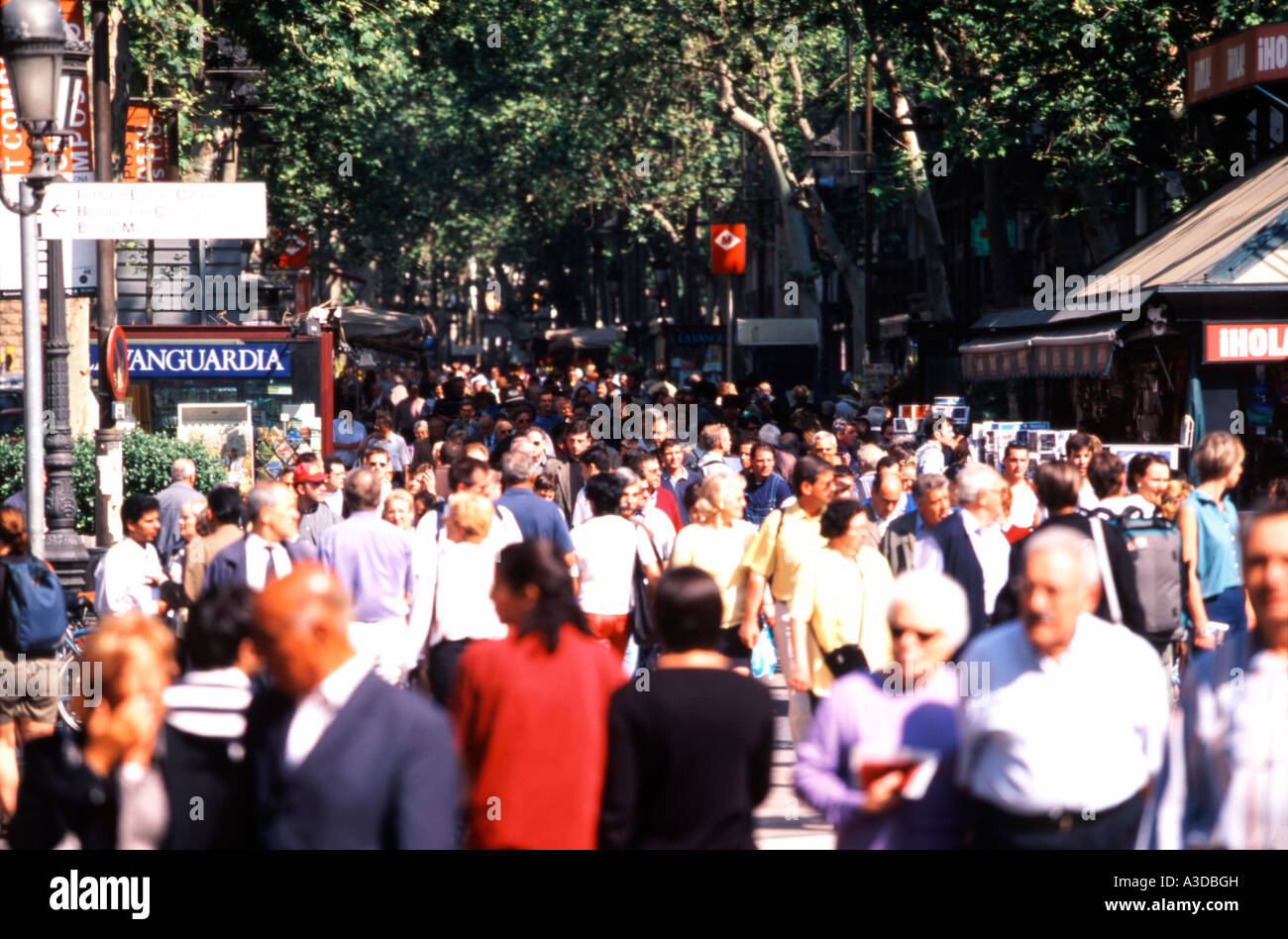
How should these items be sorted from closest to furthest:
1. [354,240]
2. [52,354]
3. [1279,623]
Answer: [1279,623] < [52,354] < [354,240]

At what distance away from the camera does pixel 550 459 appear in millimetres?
13406

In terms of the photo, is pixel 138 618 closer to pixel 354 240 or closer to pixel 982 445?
pixel 982 445

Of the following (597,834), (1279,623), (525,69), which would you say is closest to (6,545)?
(597,834)

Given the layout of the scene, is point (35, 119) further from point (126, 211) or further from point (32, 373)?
point (32, 373)

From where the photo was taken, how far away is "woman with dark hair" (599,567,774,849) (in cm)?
465

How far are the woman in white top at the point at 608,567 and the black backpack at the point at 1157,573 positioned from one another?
2372 millimetres

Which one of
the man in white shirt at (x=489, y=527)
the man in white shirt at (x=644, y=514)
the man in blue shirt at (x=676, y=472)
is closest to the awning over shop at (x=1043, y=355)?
the man in blue shirt at (x=676, y=472)

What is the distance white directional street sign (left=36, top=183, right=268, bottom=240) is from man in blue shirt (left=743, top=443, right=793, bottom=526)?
13.1 ft

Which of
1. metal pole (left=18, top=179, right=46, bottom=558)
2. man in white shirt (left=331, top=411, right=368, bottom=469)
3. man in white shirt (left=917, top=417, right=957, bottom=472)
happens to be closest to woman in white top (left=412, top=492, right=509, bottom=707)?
metal pole (left=18, top=179, right=46, bottom=558)

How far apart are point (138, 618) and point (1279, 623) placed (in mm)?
2793

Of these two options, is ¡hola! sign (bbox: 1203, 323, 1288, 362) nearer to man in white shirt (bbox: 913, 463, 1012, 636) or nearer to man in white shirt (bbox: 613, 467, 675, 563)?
man in white shirt (bbox: 613, 467, 675, 563)

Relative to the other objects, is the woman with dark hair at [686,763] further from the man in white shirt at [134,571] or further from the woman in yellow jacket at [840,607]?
the man in white shirt at [134,571]

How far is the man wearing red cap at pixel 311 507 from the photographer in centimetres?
1099

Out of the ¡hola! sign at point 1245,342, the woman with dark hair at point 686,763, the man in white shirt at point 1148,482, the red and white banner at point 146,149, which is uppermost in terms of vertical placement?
the red and white banner at point 146,149
